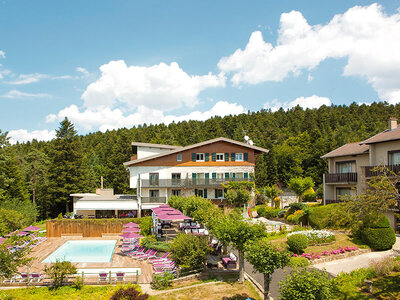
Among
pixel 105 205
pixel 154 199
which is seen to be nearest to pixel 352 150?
pixel 154 199

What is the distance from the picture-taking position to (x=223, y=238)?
16562 mm

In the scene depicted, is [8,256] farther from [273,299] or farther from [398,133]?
[398,133]

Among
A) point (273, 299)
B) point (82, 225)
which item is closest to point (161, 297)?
point (273, 299)

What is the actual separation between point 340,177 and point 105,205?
87.7 ft

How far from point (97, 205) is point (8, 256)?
2276 cm

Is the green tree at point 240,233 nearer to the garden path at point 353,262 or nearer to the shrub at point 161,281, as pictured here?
the shrub at point 161,281

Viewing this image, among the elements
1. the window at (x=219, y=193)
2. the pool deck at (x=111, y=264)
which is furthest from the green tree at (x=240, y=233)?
the window at (x=219, y=193)

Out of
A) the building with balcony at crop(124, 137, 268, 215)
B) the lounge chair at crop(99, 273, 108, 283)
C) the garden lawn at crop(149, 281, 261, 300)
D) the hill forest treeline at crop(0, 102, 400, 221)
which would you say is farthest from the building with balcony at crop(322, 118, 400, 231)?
the hill forest treeline at crop(0, 102, 400, 221)

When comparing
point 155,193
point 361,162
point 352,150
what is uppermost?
point 352,150

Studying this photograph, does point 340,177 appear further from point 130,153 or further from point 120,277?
point 130,153

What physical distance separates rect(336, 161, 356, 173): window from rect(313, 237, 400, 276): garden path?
35.5 feet

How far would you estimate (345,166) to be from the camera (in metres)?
31.6

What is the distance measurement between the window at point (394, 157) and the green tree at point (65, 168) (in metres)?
46.9

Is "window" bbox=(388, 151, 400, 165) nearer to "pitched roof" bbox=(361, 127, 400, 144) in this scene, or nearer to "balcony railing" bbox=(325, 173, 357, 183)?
"pitched roof" bbox=(361, 127, 400, 144)
